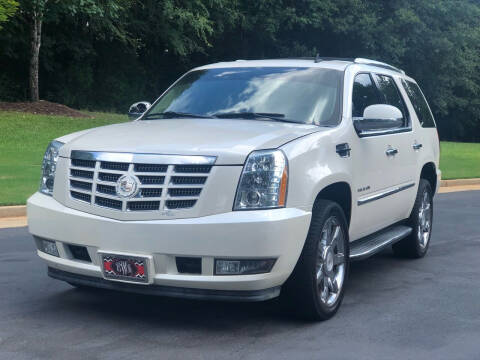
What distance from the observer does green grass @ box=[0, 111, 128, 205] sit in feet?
41.2

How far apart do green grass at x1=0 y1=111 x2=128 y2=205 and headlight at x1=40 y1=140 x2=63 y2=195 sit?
5.48m

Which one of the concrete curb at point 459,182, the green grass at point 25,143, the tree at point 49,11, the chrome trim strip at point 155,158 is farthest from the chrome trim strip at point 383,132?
the tree at point 49,11

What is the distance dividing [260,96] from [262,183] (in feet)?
4.95

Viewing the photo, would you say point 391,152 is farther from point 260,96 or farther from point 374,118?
point 260,96

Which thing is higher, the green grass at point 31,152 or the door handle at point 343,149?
the door handle at point 343,149

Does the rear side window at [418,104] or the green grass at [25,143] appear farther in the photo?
the green grass at [25,143]

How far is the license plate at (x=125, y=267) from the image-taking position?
16.3 ft

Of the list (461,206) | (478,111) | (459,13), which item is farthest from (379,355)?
(478,111)

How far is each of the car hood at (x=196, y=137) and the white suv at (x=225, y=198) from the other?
0.01m

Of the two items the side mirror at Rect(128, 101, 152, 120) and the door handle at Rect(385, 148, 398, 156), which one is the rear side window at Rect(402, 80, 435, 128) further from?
the side mirror at Rect(128, 101, 152, 120)

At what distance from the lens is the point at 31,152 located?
17984mm

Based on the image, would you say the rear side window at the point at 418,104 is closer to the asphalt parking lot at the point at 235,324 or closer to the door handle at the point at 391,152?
the door handle at the point at 391,152

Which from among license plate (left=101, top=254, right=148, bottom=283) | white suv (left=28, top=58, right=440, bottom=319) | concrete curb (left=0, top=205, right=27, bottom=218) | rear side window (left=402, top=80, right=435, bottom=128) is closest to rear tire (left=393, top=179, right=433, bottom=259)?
rear side window (left=402, top=80, right=435, bottom=128)

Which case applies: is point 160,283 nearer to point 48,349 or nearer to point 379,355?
point 48,349
